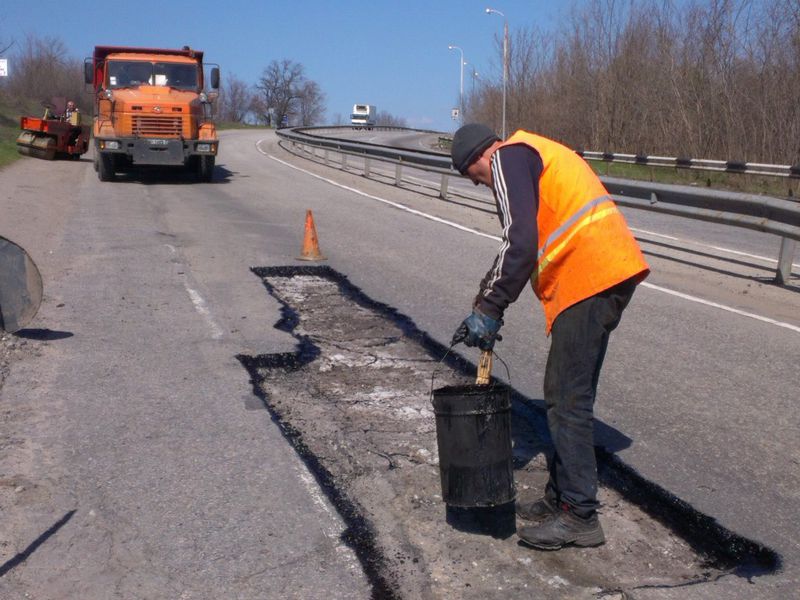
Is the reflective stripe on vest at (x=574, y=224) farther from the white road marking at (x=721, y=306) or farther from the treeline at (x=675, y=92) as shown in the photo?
the treeline at (x=675, y=92)

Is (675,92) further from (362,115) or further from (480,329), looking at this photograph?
(362,115)

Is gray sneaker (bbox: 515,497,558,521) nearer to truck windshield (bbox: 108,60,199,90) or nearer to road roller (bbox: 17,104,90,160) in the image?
truck windshield (bbox: 108,60,199,90)

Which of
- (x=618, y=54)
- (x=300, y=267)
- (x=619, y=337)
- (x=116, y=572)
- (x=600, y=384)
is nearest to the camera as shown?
(x=116, y=572)

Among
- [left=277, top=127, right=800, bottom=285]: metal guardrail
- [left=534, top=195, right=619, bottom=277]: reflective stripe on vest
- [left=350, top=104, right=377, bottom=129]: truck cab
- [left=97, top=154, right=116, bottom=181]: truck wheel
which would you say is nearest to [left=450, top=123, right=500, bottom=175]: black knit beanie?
[left=534, top=195, right=619, bottom=277]: reflective stripe on vest

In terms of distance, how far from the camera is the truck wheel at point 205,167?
2158cm

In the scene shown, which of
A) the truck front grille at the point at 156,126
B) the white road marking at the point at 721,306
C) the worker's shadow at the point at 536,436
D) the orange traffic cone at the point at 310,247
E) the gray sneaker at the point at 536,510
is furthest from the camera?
the truck front grille at the point at 156,126

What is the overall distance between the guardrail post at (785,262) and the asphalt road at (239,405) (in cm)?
18

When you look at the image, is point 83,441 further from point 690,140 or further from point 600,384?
point 690,140

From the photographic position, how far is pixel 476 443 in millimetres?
3871

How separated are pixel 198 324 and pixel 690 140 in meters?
27.0

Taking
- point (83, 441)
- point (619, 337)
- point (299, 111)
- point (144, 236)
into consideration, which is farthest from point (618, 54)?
point (299, 111)

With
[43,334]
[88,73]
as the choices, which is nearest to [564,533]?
[43,334]

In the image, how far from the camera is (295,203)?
17766mm

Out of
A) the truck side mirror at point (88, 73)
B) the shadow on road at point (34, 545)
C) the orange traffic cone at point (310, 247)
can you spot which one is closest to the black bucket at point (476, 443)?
the shadow on road at point (34, 545)
